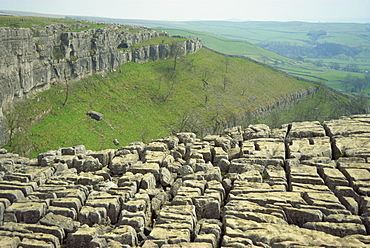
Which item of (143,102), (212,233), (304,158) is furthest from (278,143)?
(143,102)

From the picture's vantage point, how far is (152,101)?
119500 mm

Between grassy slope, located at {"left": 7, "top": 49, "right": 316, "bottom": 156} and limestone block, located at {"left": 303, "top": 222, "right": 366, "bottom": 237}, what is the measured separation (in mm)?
68731

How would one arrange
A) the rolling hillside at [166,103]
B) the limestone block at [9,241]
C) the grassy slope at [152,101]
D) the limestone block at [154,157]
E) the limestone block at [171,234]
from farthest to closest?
the grassy slope at [152,101], the rolling hillside at [166,103], the limestone block at [154,157], the limestone block at [9,241], the limestone block at [171,234]

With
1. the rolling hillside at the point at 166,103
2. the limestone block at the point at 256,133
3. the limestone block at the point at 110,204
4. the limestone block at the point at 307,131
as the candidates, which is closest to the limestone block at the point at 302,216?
the limestone block at the point at 110,204

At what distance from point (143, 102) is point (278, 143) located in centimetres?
8540

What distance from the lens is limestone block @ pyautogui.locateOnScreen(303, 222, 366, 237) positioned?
2019 cm

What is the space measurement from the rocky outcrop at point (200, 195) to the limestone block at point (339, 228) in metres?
0.06

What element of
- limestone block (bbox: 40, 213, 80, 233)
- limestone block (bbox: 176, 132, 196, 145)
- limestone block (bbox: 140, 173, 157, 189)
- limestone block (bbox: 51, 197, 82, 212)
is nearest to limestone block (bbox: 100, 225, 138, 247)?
limestone block (bbox: 40, 213, 80, 233)

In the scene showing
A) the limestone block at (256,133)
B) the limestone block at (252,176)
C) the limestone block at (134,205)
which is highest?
the limestone block at (256,133)

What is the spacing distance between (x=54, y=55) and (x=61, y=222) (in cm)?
8992

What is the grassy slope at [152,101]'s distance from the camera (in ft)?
288

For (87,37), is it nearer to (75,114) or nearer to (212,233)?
(75,114)

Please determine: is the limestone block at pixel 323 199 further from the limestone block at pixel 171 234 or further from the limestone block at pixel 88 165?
the limestone block at pixel 88 165

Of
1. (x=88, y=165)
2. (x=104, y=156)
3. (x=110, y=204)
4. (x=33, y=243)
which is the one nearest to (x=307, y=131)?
(x=104, y=156)
